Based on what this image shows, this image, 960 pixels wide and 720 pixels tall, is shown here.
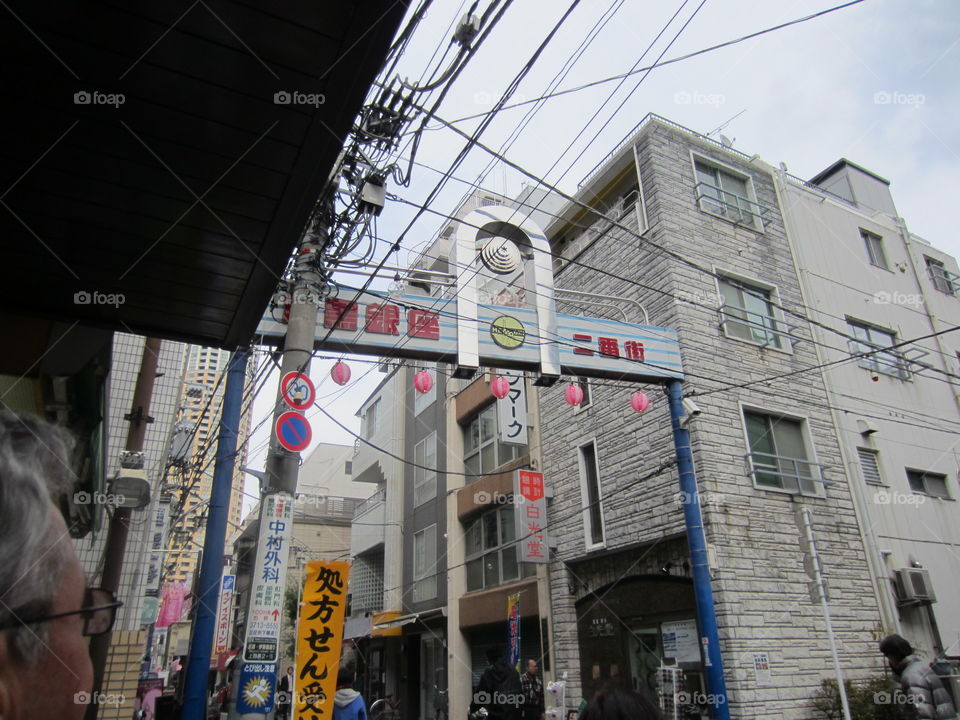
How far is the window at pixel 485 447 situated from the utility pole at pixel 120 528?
1163cm

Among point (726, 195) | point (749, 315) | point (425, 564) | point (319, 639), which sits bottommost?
point (319, 639)

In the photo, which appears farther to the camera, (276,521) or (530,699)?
(530,699)

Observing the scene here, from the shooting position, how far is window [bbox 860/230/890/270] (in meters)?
17.9

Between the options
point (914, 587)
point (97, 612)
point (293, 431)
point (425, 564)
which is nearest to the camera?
point (97, 612)

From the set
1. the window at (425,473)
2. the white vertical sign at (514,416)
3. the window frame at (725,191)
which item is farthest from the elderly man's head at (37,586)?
the window at (425,473)

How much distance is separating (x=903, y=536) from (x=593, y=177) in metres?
10.9

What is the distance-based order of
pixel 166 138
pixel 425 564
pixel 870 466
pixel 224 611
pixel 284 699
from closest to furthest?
pixel 166 138 < pixel 870 466 < pixel 284 699 < pixel 425 564 < pixel 224 611

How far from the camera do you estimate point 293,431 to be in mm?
6477

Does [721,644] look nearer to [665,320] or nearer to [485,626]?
[665,320]

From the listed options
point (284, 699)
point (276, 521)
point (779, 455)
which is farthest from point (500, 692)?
point (284, 699)

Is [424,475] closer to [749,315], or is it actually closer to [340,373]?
[749,315]

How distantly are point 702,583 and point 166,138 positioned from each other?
933cm

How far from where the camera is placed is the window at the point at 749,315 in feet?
46.4

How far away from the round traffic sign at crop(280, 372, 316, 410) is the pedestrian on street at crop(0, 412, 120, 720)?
6.28 ft
